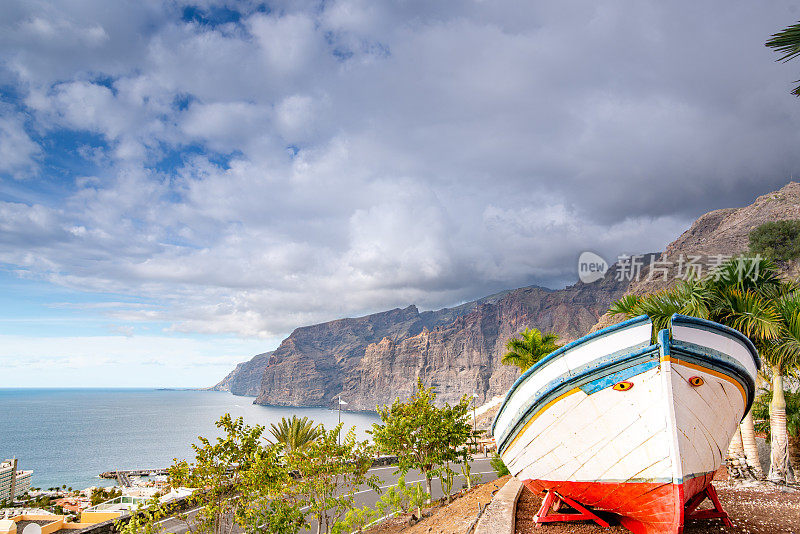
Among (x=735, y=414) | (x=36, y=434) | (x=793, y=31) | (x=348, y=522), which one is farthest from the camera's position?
(x=36, y=434)

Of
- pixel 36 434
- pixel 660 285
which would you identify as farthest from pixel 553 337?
pixel 36 434

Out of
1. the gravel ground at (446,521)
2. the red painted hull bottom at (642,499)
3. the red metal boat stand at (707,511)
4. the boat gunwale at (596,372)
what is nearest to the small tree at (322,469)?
the gravel ground at (446,521)

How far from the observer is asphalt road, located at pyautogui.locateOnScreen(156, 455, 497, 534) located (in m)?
15.7

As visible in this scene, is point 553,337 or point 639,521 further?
point 553,337

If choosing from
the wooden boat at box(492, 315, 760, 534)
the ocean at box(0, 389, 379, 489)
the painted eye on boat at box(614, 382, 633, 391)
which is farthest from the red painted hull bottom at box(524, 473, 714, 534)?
the ocean at box(0, 389, 379, 489)

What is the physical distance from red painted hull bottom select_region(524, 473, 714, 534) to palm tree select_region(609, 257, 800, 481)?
6.20 meters

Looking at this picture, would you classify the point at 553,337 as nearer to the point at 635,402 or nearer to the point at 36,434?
the point at 635,402

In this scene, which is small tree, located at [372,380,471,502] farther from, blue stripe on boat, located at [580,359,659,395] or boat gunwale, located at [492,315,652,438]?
blue stripe on boat, located at [580,359,659,395]

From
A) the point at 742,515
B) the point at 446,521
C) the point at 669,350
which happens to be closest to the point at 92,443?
the point at 446,521

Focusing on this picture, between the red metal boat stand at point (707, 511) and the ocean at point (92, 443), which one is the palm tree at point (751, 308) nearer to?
the red metal boat stand at point (707, 511)

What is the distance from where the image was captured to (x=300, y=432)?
2472 cm

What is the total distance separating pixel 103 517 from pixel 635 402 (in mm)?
25343

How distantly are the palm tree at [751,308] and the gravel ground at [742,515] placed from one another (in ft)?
6.74

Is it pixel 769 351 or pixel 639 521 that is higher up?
pixel 769 351
